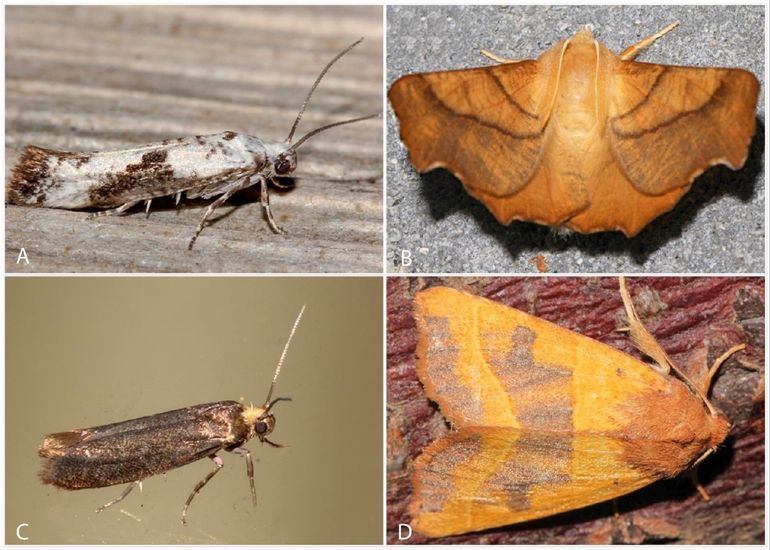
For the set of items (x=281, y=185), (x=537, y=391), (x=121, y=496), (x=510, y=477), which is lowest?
(x=121, y=496)

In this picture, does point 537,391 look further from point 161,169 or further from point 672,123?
point 161,169

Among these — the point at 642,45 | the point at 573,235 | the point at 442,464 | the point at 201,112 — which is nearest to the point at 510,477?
the point at 442,464

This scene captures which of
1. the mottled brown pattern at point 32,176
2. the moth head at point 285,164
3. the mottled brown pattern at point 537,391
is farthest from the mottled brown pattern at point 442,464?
the mottled brown pattern at point 32,176

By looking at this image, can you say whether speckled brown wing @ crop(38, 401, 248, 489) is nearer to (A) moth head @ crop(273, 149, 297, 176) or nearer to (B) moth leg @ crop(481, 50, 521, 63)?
(A) moth head @ crop(273, 149, 297, 176)

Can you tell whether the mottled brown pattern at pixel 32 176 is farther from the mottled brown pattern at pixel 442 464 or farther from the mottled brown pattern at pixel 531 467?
the mottled brown pattern at pixel 531 467

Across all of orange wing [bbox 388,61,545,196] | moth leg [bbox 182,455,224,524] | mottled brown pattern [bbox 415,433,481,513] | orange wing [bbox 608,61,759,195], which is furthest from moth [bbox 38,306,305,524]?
orange wing [bbox 608,61,759,195]

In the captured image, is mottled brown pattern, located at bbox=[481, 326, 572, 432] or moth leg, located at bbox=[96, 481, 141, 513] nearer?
mottled brown pattern, located at bbox=[481, 326, 572, 432]
